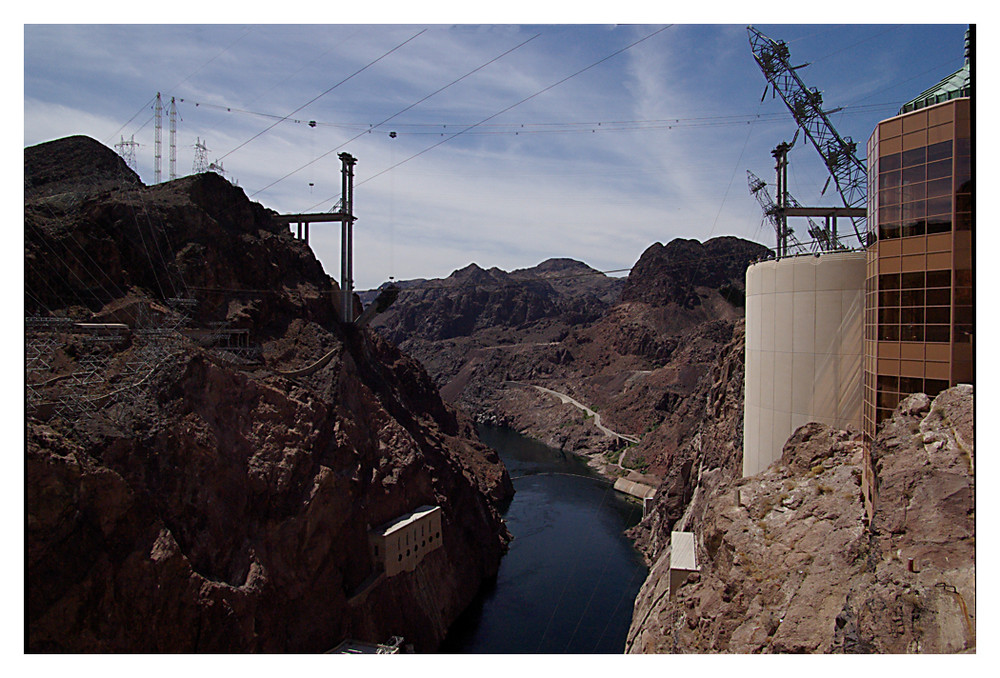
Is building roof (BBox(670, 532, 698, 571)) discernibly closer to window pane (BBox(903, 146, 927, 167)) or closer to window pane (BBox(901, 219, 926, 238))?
window pane (BBox(901, 219, 926, 238))

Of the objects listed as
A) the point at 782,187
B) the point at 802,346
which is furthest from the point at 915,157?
the point at 782,187

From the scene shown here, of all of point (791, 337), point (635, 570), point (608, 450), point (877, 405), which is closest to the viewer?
point (877, 405)

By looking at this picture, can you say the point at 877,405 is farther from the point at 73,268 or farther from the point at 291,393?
the point at 73,268

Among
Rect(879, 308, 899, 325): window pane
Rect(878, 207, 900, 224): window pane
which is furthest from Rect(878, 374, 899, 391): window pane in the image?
Rect(878, 207, 900, 224): window pane

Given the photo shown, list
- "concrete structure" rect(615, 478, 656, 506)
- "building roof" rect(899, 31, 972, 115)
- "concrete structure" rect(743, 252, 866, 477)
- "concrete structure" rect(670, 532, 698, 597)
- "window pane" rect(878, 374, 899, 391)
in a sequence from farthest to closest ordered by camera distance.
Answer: "concrete structure" rect(615, 478, 656, 506) < "concrete structure" rect(670, 532, 698, 597) < "concrete structure" rect(743, 252, 866, 477) < "window pane" rect(878, 374, 899, 391) < "building roof" rect(899, 31, 972, 115)

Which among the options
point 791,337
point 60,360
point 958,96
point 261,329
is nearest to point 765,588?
point 791,337
